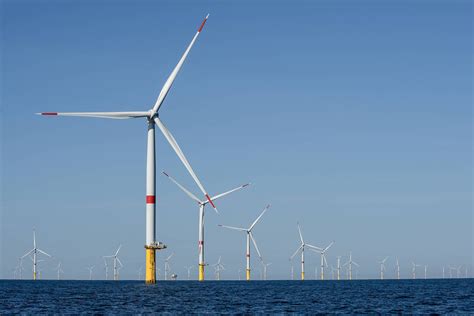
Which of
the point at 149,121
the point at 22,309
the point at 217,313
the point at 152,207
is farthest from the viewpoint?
the point at 149,121

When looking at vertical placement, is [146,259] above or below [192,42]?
below

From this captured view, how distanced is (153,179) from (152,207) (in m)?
4.31

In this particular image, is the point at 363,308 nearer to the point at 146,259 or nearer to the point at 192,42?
the point at 146,259

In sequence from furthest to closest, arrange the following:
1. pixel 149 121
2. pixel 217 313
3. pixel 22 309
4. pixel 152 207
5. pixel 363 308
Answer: pixel 149 121 → pixel 152 207 → pixel 363 308 → pixel 22 309 → pixel 217 313

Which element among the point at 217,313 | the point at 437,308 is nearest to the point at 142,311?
the point at 217,313

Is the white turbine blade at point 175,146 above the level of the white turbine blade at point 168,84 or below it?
below

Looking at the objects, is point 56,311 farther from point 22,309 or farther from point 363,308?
point 363,308

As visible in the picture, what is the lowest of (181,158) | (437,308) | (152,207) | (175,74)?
(437,308)

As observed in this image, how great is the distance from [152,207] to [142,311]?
3849 centimetres

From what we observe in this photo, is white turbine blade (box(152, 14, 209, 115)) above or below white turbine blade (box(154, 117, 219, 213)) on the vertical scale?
above

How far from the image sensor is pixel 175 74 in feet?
388

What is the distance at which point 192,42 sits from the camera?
11456cm

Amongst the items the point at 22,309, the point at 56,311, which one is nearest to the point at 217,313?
the point at 56,311

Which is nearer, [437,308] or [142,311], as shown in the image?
[142,311]
